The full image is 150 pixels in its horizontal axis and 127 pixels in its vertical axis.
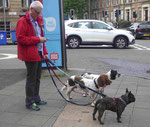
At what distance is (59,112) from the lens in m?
4.36

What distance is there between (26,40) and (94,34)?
1141 cm

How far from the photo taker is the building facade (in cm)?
4469

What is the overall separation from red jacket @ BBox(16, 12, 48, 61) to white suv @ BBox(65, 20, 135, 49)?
11.1 m

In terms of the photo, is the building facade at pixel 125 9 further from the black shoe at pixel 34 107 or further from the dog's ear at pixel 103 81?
the black shoe at pixel 34 107

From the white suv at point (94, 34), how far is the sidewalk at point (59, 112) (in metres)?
9.56

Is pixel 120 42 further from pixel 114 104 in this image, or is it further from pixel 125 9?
pixel 125 9

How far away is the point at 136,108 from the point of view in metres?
4.55

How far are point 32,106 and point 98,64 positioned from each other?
18.3 feet

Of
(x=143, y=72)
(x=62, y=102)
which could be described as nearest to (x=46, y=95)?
(x=62, y=102)

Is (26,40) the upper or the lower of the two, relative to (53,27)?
lower

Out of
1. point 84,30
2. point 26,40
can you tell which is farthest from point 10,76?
point 84,30

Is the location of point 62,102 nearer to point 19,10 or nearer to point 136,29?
point 136,29

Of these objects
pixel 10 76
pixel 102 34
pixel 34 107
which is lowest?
pixel 34 107

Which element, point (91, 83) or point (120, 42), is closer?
point (91, 83)
